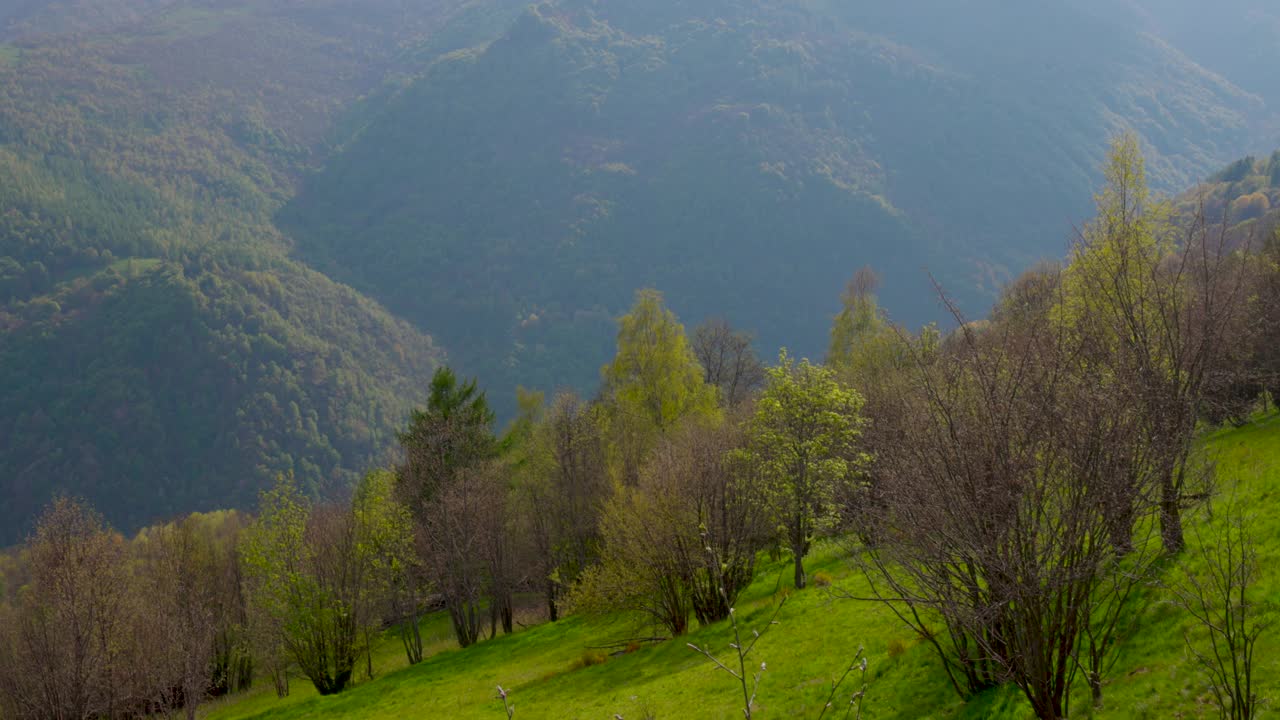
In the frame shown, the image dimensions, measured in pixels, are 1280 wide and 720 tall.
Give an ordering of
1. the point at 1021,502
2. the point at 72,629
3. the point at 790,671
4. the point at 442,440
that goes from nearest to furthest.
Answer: the point at 1021,502 < the point at 790,671 < the point at 72,629 < the point at 442,440

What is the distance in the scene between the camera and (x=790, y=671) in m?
20.8

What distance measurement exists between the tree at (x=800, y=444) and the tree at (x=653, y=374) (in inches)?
789

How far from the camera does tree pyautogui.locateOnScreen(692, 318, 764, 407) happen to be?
73.6 m

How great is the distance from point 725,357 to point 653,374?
2253 centimetres

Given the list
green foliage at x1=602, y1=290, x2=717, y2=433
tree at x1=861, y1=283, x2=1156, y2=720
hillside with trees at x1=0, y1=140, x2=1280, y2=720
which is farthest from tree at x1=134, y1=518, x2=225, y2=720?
tree at x1=861, y1=283, x2=1156, y2=720

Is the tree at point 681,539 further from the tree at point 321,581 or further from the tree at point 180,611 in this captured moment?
the tree at point 180,611

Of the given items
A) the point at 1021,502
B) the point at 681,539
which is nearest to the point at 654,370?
the point at 681,539

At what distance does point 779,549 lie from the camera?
3972 cm

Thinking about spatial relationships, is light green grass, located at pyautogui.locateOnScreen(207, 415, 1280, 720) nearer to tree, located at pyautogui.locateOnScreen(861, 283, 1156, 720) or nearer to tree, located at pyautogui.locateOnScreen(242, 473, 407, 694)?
tree, located at pyautogui.locateOnScreen(861, 283, 1156, 720)

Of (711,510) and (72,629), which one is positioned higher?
(72,629)

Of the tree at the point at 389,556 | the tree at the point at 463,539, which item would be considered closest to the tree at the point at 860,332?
the tree at the point at 463,539

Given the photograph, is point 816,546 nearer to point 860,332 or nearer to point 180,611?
point 860,332

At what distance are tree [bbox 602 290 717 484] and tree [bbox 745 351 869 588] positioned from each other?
20.0m

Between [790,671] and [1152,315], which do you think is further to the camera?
[790,671]
